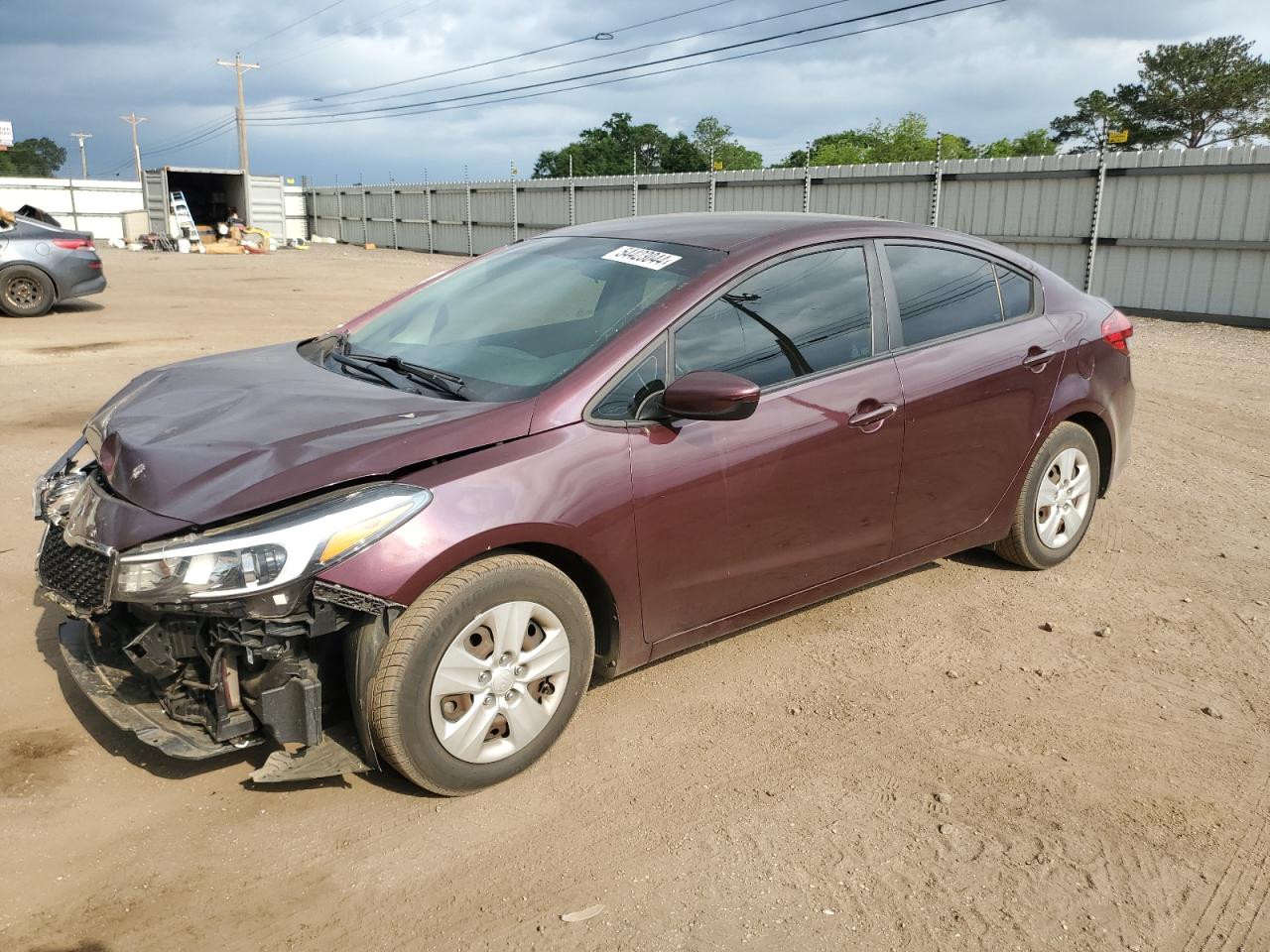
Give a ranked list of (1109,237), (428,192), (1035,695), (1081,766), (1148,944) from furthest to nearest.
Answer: (428,192), (1109,237), (1035,695), (1081,766), (1148,944)

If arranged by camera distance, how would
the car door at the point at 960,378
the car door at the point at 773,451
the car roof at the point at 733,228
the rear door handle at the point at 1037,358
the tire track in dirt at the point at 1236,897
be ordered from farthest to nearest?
the rear door handle at the point at 1037,358 → the car door at the point at 960,378 → the car roof at the point at 733,228 → the car door at the point at 773,451 → the tire track in dirt at the point at 1236,897

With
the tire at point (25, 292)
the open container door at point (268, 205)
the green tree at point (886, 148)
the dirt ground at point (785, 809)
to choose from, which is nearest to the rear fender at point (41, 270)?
the tire at point (25, 292)

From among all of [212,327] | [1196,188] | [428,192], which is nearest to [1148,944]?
[212,327]

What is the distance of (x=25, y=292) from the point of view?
14117 mm

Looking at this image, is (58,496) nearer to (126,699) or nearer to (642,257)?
(126,699)

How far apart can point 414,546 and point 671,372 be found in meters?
1.11

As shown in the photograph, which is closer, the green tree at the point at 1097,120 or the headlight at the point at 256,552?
the headlight at the point at 256,552

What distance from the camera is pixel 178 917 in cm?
263

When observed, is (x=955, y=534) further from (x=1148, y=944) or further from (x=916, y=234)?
(x=1148, y=944)

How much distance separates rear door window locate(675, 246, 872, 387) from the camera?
3633 mm

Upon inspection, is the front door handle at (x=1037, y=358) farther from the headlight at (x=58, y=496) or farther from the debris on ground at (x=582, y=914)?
the headlight at (x=58, y=496)

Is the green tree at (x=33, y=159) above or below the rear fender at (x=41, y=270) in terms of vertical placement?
above

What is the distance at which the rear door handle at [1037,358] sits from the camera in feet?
15.1

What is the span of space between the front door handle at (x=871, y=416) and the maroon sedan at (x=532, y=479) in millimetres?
22
